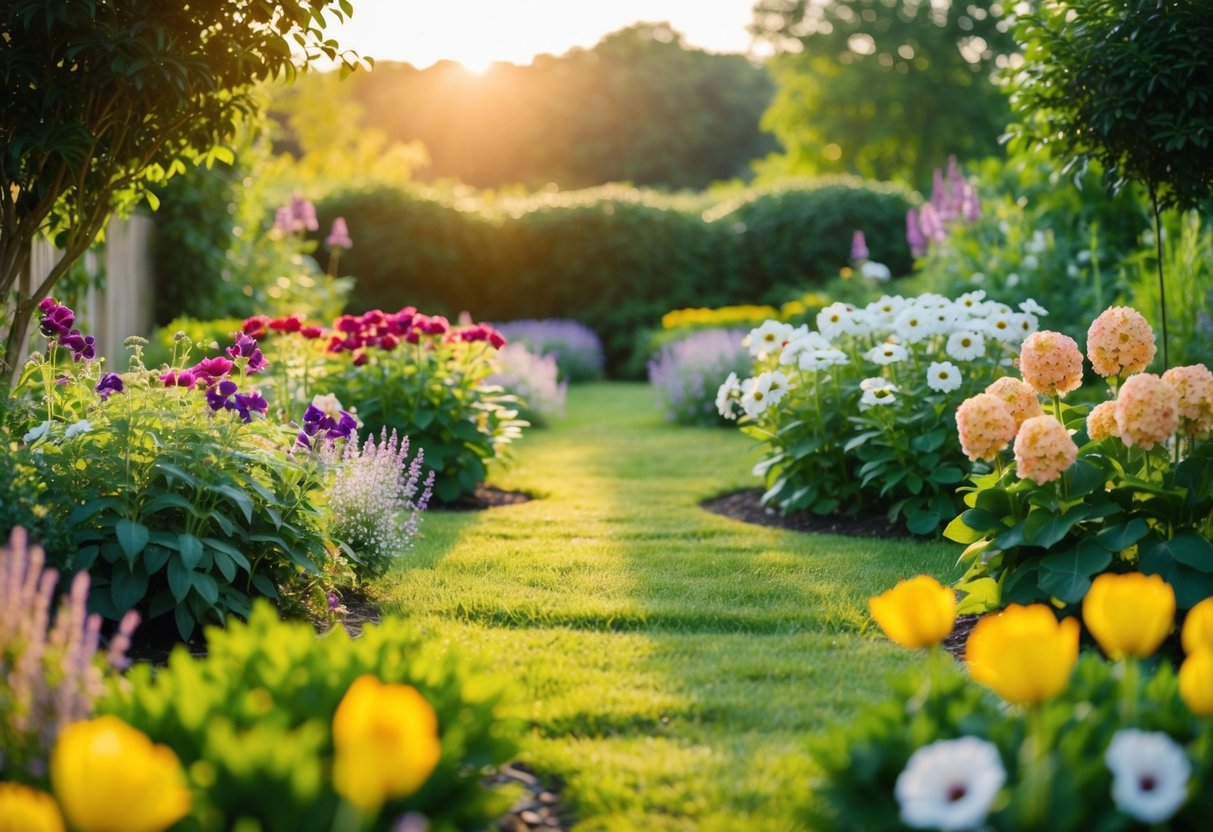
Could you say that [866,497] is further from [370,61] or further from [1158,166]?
[370,61]

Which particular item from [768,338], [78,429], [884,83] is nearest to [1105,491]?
[768,338]

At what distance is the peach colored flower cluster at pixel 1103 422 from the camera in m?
3.36

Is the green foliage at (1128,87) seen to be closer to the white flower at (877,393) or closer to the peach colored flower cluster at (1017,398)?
the white flower at (877,393)

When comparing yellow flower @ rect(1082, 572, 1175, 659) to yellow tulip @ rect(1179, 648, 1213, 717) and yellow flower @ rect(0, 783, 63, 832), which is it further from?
yellow flower @ rect(0, 783, 63, 832)

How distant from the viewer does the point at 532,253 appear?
1725cm

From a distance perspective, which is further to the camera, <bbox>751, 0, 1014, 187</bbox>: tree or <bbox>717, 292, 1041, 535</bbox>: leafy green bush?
<bbox>751, 0, 1014, 187</bbox>: tree

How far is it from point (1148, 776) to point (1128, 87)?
3.75 meters

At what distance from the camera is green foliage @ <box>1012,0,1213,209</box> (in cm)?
467

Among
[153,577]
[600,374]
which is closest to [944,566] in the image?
[153,577]

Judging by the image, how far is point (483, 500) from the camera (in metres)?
6.54

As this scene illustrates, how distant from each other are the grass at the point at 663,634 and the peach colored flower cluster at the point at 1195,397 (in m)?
1.05

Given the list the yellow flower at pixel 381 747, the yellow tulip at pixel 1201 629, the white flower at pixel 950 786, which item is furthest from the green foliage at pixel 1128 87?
the yellow flower at pixel 381 747

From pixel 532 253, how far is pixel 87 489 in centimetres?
1415

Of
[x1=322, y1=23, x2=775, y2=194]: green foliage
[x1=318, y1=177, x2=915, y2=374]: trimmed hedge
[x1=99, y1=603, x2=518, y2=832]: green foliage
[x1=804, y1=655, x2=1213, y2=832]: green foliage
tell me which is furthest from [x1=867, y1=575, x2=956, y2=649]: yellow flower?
[x1=322, y1=23, x2=775, y2=194]: green foliage
